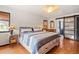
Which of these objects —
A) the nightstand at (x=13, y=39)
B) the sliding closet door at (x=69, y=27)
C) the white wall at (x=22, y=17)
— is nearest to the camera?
the white wall at (x=22, y=17)

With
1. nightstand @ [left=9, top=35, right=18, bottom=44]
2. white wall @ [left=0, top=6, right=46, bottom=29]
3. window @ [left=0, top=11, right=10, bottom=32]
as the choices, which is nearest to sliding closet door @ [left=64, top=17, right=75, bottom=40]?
white wall @ [left=0, top=6, right=46, bottom=29]

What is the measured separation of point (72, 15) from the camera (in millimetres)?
5730

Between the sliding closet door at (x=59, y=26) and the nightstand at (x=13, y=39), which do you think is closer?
the nightstand at (x=13, y=39)

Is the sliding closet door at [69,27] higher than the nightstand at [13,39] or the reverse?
higher

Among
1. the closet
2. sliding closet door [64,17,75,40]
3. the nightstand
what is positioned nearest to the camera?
the nightstand

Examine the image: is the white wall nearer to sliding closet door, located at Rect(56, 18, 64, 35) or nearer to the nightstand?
the nightstand

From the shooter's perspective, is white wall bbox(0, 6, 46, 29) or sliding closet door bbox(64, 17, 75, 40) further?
sliding closet door bbox(64, 17, 75, 40)

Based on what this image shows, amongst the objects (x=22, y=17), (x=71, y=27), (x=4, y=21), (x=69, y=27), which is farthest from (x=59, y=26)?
(x=4, y=21)

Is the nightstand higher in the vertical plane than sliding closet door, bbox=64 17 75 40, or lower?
lower

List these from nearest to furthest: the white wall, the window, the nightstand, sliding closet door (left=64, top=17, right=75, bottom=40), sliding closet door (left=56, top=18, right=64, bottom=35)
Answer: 1. the window
2. the white wall
3. the nightstand
4. sliding closet door (left=64, top=17, right=75, bottom=40)
5. sliding closet door (left=56, top=18, right=64, bottom=35)

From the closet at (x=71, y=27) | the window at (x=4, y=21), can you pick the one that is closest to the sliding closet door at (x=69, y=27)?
the closet at (x=71, y=27)

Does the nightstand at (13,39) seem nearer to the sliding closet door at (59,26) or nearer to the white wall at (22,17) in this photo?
the white wall at (22,17)

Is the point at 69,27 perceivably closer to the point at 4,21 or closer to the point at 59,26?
the point at 59,26
